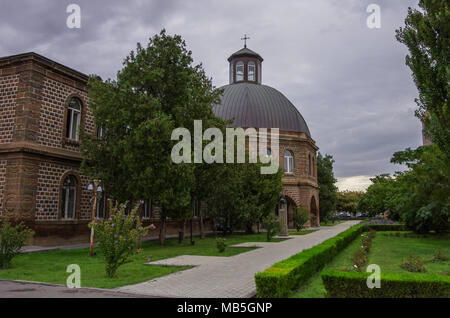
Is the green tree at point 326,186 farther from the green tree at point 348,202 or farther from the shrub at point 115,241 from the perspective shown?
the shrub at point 115,241

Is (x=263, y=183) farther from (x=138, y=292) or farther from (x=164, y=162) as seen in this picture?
(x=138, y=292)

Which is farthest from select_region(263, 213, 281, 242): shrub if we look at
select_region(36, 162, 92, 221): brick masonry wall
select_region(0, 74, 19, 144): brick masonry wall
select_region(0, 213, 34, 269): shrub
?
select_region(0, 74, 19, 144): brick masonry wall

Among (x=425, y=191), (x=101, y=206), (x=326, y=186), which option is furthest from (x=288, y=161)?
(x=101, y=206)

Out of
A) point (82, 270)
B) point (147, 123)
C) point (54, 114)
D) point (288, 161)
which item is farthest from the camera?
point (288, 161)

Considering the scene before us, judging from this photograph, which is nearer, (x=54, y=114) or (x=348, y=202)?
(x=54, y=114)

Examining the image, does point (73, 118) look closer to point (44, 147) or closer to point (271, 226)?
point (44, 147)

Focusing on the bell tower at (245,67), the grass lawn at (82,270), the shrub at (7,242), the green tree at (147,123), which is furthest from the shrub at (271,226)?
the bell tower at (245,67)

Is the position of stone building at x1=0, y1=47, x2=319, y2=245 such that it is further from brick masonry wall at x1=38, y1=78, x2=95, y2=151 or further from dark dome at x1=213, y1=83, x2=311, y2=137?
dark dome at x1=213, y1=83, x2=311, y2=137

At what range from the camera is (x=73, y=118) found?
18.9 metres

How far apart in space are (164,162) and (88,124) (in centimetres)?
683

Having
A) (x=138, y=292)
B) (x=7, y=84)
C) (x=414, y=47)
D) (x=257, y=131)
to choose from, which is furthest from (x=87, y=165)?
(x=257, y=131)

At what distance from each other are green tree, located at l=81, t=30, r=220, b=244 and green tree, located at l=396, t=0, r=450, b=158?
31.7ft

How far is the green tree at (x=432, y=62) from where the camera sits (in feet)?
38.3

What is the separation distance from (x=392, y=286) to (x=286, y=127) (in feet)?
98.9
